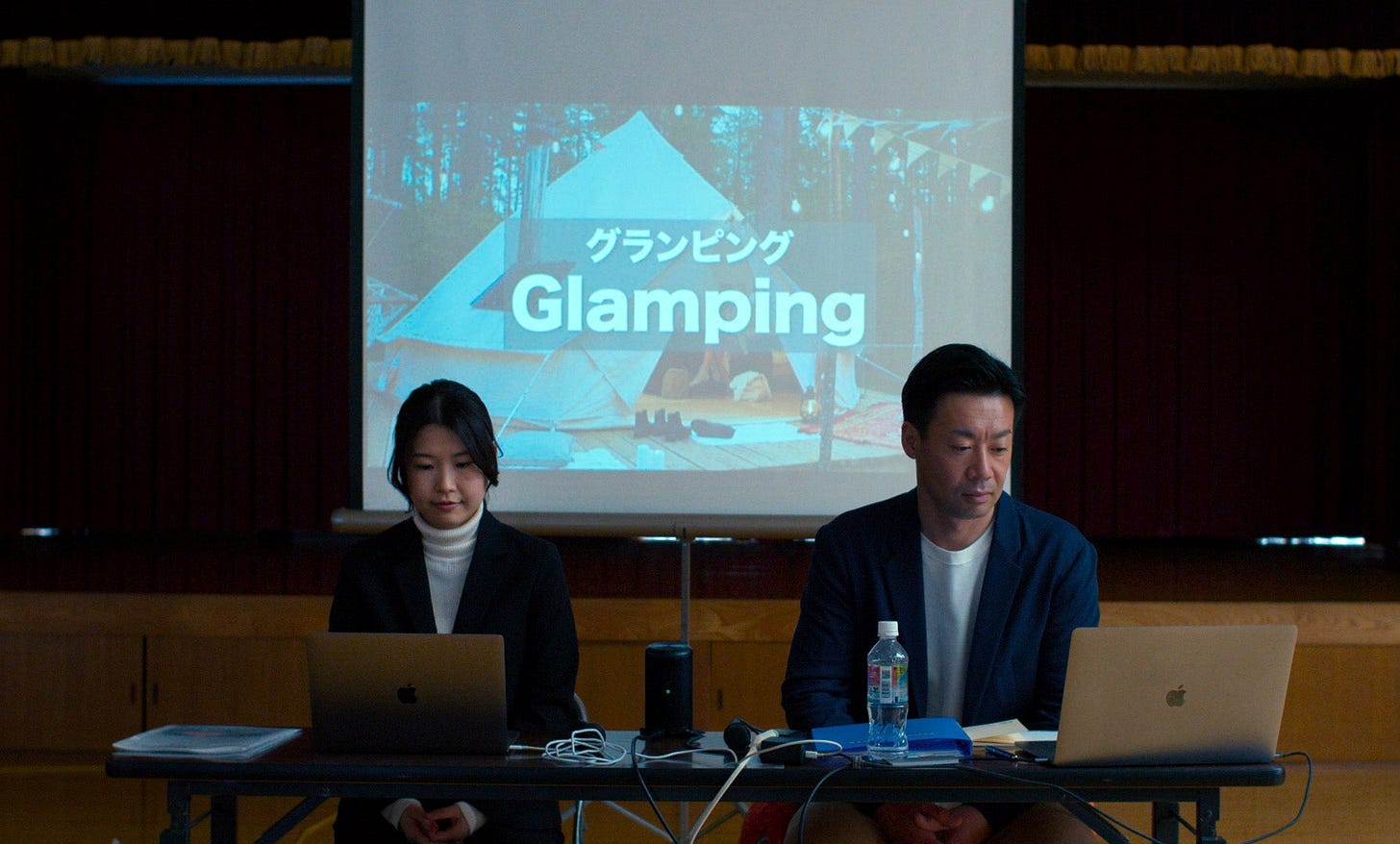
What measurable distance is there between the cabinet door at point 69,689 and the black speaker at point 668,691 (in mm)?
2248

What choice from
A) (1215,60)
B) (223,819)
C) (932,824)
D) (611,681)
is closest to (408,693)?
(223,819)

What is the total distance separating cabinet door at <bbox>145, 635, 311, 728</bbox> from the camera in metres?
3.47

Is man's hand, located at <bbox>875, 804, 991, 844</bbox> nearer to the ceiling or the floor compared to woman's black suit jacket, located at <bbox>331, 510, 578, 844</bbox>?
nearer to the floor

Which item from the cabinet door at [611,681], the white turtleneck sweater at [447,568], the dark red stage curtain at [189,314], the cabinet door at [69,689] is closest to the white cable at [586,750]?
the white turtleneck sweater at [447,568]

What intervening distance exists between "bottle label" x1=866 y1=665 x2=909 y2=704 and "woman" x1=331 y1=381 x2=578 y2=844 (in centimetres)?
56

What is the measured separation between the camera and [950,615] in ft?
6.70

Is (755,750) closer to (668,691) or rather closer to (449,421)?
(668,691)

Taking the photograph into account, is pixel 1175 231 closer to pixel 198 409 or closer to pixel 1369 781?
pixel 1369 781

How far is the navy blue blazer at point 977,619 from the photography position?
1.97 m

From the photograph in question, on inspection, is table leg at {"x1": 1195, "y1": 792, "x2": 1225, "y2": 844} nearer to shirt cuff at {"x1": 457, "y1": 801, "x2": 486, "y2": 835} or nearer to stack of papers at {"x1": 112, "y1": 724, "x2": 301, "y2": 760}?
shirt cuff at {"x1": 457, "y1": 801, "x2": 486, "y2": 835}

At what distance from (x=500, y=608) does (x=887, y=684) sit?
2.23ft

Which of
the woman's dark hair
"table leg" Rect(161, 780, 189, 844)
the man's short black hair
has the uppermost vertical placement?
the man's short black hair

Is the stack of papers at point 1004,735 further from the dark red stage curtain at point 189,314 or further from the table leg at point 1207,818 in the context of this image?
the dark red stage curtain at point 189,314

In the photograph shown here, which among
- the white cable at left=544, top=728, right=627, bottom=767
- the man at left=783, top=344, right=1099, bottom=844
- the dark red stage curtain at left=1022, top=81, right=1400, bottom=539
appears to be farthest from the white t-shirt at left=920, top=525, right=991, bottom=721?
the dark red stage curtain at left=1022, top=81, right=1400, bottom=539
